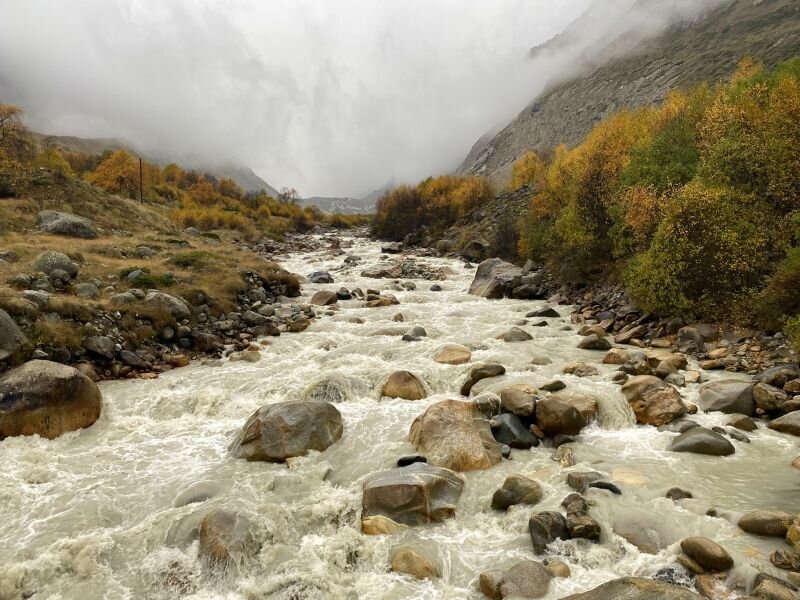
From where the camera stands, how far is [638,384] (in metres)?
16.9

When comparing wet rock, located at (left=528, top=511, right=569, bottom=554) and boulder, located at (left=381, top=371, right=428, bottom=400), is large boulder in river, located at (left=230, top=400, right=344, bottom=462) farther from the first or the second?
wet rock, located at (left=528, top=511, right=569, bottom=554)

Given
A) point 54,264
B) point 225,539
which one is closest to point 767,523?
point 225,539

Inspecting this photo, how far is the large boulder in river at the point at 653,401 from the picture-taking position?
15.6m

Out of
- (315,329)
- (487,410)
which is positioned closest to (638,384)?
(487,410)

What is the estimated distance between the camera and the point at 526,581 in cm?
922

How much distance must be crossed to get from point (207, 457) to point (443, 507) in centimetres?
780

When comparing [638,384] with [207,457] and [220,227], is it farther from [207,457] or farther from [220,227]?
[220,227]

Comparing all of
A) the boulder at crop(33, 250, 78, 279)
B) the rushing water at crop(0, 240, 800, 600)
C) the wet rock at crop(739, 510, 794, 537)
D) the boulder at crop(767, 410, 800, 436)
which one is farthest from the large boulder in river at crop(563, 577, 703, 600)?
the boulder at crop(33, 250, 78, 279)

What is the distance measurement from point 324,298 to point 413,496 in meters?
25.6

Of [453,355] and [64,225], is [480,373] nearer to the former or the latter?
[453,355]

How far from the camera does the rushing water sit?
32.1 feet

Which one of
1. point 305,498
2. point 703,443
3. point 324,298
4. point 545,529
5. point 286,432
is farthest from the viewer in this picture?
point 324,298

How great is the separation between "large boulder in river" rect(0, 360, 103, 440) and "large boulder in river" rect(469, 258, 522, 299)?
2842cm

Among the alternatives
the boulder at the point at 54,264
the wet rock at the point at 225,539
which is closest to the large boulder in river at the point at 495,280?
the boulder at the point at 54,264
